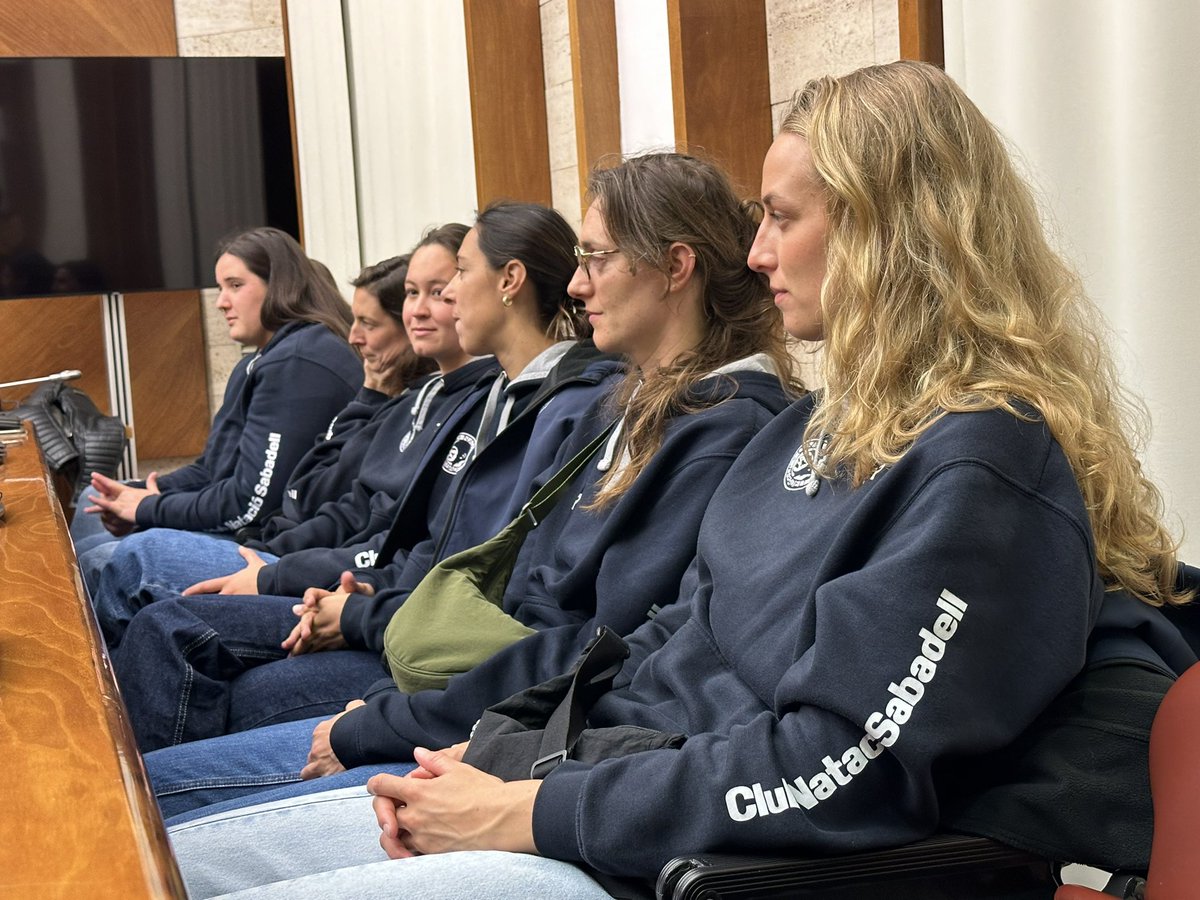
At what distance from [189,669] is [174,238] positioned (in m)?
5.17

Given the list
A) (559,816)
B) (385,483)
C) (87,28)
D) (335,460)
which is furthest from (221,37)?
(559,816)

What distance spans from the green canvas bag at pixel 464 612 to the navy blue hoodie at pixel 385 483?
72 cm

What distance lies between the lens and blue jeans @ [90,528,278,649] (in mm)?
3146

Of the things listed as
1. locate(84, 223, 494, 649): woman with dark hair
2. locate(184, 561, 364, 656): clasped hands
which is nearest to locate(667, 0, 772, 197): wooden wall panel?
locate(84, 223, 494, 649): woman with dark hair

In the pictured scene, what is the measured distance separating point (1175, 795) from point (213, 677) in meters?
1.75

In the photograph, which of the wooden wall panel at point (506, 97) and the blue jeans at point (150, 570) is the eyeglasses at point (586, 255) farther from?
the wooden wall panel at point (506, 97)

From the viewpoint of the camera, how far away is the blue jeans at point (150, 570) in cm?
315

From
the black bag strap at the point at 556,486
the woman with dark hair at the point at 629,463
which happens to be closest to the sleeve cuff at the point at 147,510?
the woman with dark hair at the point at 629,463

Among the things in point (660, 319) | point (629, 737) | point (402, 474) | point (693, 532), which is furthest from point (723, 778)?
point (402, 474)

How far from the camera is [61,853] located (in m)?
0.75

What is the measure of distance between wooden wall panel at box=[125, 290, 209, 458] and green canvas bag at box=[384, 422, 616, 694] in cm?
586

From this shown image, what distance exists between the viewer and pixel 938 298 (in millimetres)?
1345

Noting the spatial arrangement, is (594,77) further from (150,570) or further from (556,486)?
(556,486)

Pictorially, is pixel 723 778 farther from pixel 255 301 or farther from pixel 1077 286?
pixel 255 301
